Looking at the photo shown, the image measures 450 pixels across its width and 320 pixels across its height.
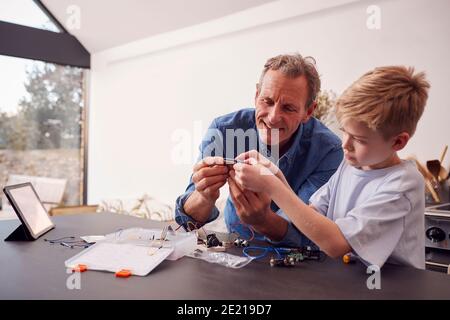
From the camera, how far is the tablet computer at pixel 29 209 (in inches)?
51.0

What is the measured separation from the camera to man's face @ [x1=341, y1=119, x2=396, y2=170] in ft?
3.64

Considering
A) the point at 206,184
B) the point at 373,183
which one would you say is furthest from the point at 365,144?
the point at 206,184

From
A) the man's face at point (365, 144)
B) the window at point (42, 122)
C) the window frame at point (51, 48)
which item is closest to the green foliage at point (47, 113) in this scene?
the window at point (42, 122)

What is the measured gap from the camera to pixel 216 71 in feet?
13.1

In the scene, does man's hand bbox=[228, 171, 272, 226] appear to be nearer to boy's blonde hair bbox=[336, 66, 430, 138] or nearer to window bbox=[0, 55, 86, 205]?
boy's blonde hair bbox=[336, 66, 430, 138]

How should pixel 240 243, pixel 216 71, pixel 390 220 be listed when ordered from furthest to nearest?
pixel 216 71, pixel 240 243, pixel 390 220

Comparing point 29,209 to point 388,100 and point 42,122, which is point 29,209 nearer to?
point 388,100

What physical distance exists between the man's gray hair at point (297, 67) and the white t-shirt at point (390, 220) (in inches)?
18.2

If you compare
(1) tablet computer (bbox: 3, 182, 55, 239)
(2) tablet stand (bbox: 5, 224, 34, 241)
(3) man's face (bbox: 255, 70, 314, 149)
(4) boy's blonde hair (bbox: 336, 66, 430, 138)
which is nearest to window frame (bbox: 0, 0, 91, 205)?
(1) tablet computer (bbox: 3, 182, 55, 239)

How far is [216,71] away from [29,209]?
2843mm

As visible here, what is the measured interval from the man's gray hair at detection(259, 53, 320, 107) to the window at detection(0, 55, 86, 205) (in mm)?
4120

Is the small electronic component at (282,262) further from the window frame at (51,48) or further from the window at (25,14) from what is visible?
the window at (25,14)
